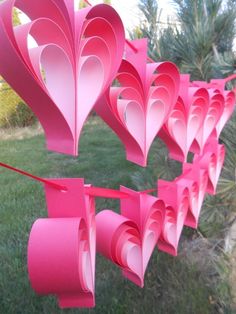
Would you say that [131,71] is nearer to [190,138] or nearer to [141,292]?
[190,138]

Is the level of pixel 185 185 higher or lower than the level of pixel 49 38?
lower

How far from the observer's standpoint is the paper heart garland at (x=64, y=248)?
1.46 ft

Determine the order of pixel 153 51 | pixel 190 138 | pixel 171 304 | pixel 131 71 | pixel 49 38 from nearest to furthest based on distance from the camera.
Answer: pixel 49 38 < pixel 131 71 < pixel 190 138 < pixel 171 304 < pixel 153 51

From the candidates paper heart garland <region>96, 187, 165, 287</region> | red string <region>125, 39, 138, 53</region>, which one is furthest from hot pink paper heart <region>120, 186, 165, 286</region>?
red string <region>125, 39, 138, 53</region>

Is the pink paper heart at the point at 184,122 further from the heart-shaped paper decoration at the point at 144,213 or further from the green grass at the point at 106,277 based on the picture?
the green grass at the point at 106,277

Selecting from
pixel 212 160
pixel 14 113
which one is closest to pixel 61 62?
pixel 212 160

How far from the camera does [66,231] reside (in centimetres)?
45

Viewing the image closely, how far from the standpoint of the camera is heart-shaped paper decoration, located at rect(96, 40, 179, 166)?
1.83ft

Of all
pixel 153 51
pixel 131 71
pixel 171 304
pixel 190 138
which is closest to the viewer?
pixel 131 71

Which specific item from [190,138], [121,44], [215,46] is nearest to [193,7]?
[215,46]

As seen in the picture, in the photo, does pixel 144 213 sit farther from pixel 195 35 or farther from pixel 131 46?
pixel 195 35

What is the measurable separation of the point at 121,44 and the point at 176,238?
1.38ft

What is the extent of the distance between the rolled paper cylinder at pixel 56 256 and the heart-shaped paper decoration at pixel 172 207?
29cm

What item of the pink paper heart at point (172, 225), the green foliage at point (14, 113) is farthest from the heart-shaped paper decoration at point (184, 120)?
the green foliage at point (14, 113)
